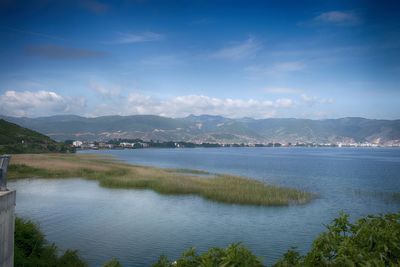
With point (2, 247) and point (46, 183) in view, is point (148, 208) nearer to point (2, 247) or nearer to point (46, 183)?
point (46, 183)

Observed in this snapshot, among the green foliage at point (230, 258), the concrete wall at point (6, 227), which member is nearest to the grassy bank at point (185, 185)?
the concrete wall at point (6, 227)

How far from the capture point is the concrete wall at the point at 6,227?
13000 mm

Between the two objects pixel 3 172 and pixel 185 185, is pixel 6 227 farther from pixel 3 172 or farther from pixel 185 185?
pixel 185 185

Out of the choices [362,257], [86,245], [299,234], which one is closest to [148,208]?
[86,245]

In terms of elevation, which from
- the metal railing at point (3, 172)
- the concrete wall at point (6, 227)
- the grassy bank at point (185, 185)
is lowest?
the grassy bank at point (185, 185)

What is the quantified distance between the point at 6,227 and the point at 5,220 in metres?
0.29

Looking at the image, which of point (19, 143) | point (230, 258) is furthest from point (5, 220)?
point (19, 143)

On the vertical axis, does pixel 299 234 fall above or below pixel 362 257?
Result: below

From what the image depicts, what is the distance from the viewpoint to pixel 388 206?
51219 mm

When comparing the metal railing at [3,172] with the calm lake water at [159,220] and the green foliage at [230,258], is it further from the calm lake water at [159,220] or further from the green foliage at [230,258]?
the calm lake water at [159,220]

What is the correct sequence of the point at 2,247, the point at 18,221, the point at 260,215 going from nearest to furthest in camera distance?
1. the point at 2,247
2. the point at 18,221
3. the point at 260,215

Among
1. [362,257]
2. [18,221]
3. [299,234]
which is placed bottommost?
[299,234]

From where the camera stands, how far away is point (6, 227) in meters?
13.4

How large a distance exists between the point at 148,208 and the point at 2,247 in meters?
33.8
